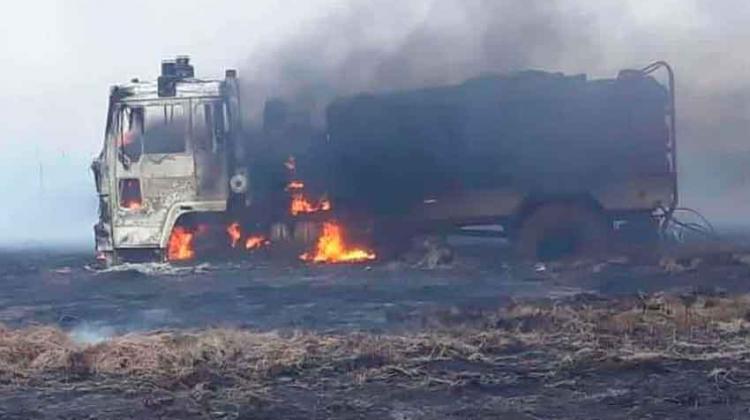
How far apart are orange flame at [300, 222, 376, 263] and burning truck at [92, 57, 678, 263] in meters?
0.03

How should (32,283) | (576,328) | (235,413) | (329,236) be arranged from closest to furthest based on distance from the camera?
(235,413) < (576,328) < (32,283) < (329,236)

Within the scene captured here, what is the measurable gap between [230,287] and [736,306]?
7.80 m

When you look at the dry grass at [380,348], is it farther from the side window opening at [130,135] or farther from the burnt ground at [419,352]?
the side window opening at [130,135]

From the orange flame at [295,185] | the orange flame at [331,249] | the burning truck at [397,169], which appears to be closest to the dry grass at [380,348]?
the burning truck at [397,169]

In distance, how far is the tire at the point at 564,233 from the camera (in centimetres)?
1850

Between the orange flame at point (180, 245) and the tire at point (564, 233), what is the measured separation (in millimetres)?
6021

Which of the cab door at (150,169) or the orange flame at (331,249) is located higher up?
the cab door at (150,169)

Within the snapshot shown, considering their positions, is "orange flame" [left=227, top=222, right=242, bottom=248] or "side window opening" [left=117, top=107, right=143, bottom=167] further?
"orange flame" [left=227, top=222, right=242, bottom=248]

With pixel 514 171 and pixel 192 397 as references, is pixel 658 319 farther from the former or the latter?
pixel 514 171

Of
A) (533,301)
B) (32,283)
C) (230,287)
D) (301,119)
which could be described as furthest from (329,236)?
(533,301)

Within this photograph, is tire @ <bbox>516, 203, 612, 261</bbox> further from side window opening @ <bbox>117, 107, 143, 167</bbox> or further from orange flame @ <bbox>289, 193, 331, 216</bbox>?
side window opening @ <bbox>117, 107, 143, 167</bbox>

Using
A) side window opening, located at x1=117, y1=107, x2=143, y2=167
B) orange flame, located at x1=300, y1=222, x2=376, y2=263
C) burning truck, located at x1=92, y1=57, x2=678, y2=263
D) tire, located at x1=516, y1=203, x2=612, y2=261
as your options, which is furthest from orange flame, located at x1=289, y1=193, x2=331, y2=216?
tire, located at x1=516, y1=203, x2=612, y2=261

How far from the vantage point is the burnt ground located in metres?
6.76

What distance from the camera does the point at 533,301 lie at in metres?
12.2
